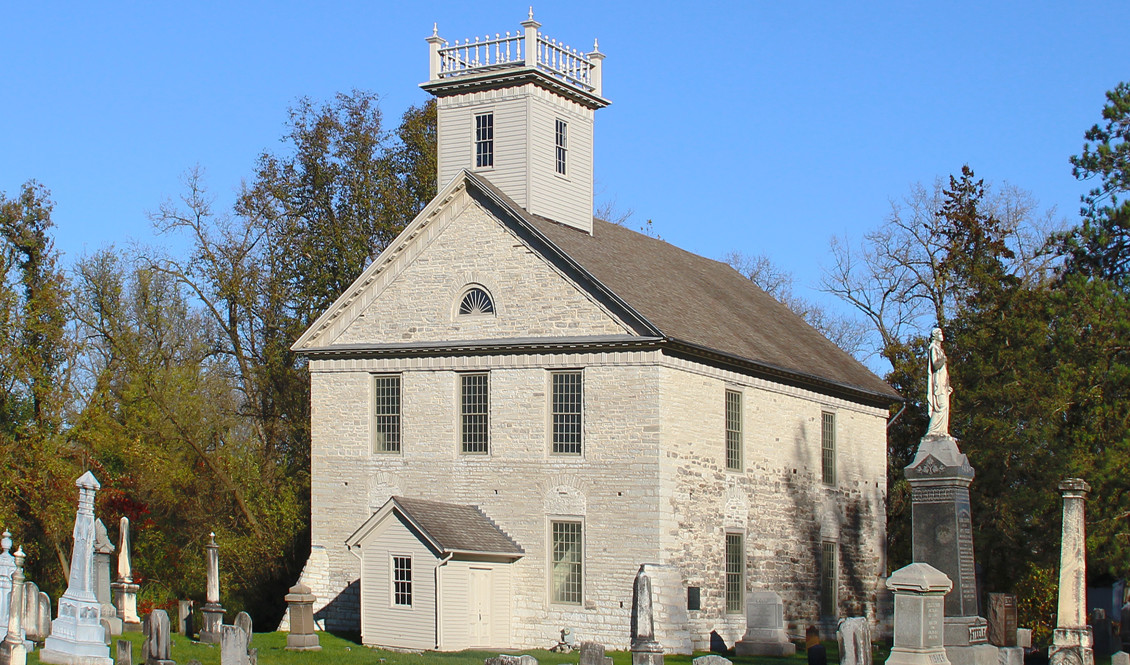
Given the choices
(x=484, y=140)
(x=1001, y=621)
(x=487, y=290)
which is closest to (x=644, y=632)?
(x=1001, y=621)

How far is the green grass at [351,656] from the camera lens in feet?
85.8

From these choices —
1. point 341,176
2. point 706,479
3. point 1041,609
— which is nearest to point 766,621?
point 706,479

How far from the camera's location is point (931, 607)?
19.4m

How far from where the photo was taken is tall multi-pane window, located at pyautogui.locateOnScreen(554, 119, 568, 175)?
3569cm

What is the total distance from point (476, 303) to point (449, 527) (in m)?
A: 5.38

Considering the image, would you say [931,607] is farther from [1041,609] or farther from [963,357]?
[963,357]

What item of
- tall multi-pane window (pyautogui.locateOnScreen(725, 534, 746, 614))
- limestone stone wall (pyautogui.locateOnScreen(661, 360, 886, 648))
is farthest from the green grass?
limestone stone wall (pyautogui.locateOnScreen(661, 360, 886, 648))

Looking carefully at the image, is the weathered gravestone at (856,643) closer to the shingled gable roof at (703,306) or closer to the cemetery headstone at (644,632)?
the cemetery headstone at (644,632)

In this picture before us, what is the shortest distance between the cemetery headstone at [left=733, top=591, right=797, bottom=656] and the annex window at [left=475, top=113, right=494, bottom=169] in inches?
487

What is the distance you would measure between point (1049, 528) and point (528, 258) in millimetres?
15412

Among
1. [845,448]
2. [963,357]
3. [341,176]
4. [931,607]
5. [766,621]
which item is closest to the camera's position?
[931,607]

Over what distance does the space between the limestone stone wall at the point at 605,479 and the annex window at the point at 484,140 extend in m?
5.43

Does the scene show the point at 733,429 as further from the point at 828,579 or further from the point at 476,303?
the point at 476,303

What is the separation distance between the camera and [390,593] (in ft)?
98.8
